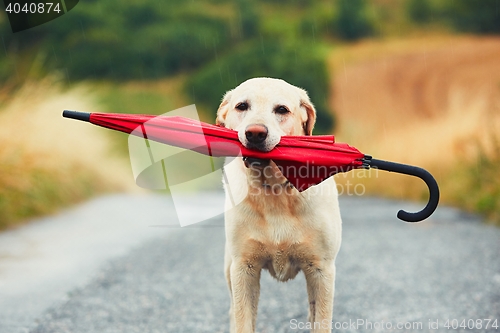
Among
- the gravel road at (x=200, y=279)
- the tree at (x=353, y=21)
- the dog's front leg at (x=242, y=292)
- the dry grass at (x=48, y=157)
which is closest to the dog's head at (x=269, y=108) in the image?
the dog's front leg at (x=242, y=292)

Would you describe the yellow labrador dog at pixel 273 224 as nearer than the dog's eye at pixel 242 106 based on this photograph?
Yes

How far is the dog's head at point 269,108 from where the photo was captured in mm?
2816

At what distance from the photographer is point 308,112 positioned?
317cm

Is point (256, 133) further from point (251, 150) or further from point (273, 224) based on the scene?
point (273, 224)

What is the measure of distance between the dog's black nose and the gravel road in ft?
5.58

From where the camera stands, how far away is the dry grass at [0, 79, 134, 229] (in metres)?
7.58

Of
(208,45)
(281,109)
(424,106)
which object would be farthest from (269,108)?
(208,45)

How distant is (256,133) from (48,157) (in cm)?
733

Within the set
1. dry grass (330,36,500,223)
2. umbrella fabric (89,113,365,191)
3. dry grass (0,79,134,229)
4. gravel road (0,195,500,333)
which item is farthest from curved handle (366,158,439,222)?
dry grass (330,36,500,223)

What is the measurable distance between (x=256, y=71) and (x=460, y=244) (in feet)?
44.0

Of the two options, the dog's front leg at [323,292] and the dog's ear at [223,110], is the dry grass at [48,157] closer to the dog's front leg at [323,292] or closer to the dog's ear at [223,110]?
the dog's ear at [223,110]

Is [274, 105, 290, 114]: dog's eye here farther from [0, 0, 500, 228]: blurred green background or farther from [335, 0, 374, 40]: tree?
[335, 0, 374, 40]: tree

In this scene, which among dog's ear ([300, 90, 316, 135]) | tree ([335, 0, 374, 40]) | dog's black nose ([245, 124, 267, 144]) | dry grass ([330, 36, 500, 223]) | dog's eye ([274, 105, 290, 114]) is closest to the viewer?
dog's black nose ([245, 124, 267, 144])

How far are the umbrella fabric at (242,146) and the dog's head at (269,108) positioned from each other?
0.28ft
